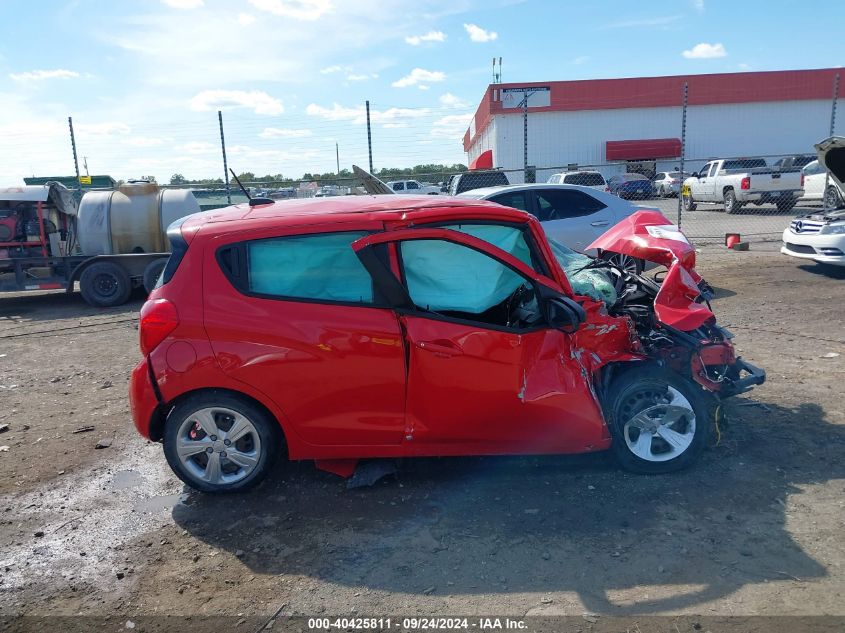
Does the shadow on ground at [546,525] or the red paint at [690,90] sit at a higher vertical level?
the red paint at [690,90]

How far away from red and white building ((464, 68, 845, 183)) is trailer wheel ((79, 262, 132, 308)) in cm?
3246

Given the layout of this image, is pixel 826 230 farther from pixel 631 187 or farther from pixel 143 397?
pixel 631 187

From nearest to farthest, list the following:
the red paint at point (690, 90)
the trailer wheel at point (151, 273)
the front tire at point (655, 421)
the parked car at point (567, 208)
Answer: the front tire at point (655, 421), the parked car at point (567, 208), the trailer wheel at point (151, 273), the red paint at point (690, 90)

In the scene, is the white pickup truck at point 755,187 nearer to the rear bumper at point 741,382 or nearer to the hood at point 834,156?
the hood at point 834,156

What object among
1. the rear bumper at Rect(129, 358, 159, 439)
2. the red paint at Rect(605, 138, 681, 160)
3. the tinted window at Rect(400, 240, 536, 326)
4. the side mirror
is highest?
the red paint at Rect(605, 138, 681, 160)

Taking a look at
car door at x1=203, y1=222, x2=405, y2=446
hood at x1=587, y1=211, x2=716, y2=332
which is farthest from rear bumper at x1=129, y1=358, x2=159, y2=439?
hood at x1=587, y1=211, x2=716, y2=332

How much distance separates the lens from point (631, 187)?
1166 inches

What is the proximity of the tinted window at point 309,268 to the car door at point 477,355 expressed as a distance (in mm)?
129

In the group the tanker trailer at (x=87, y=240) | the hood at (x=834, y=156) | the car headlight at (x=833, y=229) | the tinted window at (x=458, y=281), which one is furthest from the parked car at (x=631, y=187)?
the tinted window at (x=458, y=281)

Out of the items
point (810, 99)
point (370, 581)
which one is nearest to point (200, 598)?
point (370, 581)

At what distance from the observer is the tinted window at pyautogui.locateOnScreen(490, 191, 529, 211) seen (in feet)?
29.5

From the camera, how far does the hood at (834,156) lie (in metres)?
9.68

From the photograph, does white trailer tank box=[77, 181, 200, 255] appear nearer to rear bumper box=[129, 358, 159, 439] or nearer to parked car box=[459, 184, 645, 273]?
parked car box=[459, 184, 645, 273]

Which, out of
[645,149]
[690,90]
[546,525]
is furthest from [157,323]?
[690,90]
